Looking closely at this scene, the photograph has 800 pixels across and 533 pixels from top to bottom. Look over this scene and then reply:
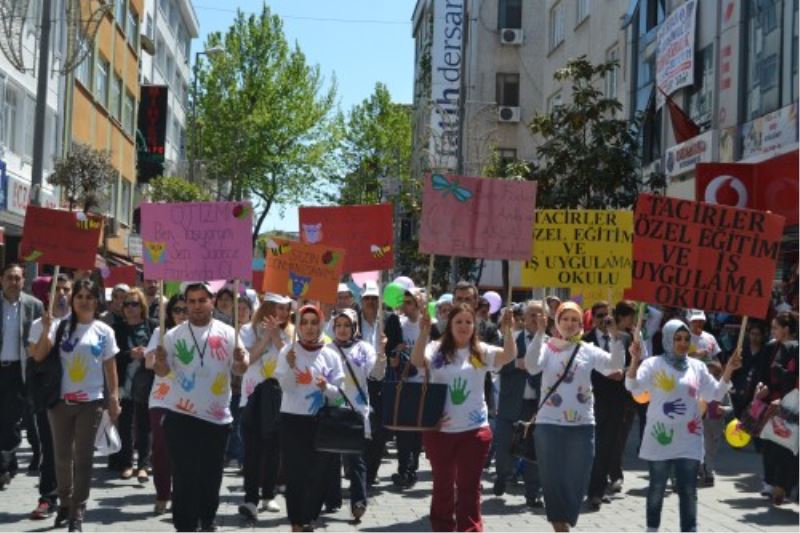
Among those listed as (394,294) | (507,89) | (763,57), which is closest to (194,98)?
(507,89)

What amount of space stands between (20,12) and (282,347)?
55.6 feet

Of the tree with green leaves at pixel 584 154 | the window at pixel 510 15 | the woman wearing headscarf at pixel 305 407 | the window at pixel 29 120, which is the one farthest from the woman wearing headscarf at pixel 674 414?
the window at pixel 510 15

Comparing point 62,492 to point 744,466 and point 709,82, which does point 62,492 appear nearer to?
point 744,466

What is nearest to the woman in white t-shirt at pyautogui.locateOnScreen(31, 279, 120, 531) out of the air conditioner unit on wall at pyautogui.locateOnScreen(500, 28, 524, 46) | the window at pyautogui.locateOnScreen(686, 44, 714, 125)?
the window at pyautogui.locateOnScreen(686, 44, 714, 125)

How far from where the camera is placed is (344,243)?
487 inches

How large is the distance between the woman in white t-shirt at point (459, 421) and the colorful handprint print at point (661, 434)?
125cm

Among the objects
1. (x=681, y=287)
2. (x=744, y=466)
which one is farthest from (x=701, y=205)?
A: (x=744, y=466)

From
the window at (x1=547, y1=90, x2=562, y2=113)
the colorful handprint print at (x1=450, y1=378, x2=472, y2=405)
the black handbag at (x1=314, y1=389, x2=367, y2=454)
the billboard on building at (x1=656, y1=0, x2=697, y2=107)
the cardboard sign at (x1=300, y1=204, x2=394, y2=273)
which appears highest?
the window at (x1=547, y1=90, x2=562, y2=113)

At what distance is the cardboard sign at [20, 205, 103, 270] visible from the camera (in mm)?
10891

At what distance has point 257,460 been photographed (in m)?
10.9

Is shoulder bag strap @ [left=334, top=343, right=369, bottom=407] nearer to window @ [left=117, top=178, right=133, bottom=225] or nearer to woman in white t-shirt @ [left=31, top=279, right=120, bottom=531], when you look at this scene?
woman in white t-shirt @ [left=31, top=279, right=120, bottom=531]

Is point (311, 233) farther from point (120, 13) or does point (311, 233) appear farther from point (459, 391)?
point (120, 13)

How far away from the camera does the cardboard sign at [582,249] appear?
10570mm

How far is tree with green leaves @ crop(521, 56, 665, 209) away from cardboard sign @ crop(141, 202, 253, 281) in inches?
556
